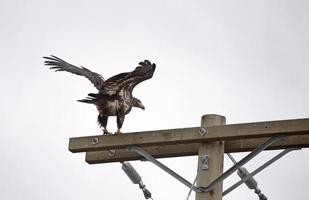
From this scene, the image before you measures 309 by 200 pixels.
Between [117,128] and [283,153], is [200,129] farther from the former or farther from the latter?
[117,128]

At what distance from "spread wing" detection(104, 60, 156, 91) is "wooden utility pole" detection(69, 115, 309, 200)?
859 millimetres

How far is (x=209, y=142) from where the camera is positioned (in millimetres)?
5793

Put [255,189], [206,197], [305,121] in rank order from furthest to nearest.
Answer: [255,189], [206,197], [305,121]

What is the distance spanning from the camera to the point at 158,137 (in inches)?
232

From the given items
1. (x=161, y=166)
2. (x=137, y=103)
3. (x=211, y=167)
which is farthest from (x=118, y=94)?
(x=211, y=167)

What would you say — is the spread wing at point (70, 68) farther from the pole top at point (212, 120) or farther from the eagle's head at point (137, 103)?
the pole top at point (212, 120)

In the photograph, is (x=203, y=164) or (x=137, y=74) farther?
Result: (x=137, y=74)

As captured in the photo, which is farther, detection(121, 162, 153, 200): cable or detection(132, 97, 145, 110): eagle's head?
detection(132, 97, 145, 110): eagle's head

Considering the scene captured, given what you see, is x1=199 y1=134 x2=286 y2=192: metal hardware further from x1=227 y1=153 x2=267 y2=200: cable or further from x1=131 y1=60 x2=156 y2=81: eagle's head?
x1=131 y1=60 x2=156 y2=81: eagle's head

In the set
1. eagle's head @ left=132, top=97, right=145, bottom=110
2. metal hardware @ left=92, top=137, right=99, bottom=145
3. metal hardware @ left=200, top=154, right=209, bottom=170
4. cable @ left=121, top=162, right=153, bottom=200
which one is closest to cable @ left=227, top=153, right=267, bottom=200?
metal hardware @ left=200, top=154, right=209, bottom=170

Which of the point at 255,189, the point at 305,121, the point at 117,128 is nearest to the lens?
the point at 305,121

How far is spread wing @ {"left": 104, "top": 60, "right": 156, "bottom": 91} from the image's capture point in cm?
692

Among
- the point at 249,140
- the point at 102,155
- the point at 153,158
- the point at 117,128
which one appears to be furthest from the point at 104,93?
the point at 249,140

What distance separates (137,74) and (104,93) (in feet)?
1.19
